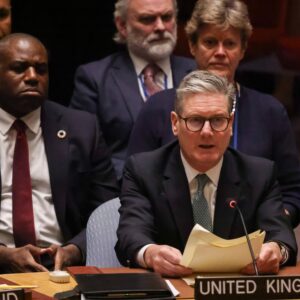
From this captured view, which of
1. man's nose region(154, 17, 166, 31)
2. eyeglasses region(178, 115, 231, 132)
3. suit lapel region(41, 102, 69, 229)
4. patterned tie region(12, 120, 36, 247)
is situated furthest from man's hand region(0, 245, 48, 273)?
man's nose region(154, 17, 166, 31)

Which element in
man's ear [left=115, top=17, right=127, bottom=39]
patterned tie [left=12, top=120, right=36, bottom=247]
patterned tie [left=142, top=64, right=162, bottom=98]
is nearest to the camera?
patterned tie [left=12, top=120, right=36, bottom=247]

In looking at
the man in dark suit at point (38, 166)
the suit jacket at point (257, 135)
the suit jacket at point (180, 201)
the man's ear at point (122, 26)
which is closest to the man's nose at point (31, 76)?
the man in dark suit at point (38, 166)

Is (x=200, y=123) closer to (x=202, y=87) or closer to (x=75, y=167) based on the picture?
(x=202, y=87)

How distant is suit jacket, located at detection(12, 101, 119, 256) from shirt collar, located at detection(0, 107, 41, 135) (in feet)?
0.10

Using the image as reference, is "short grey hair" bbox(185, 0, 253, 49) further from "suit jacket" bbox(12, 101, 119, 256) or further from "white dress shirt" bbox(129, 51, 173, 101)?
"suit jacket" bbox(12, 101, 119, 256)

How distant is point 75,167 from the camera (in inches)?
182

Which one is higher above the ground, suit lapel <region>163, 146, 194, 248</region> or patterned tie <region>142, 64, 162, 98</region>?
patterned tie <region>142, 64, 162, 98</region>

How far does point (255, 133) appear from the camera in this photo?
15.4ft

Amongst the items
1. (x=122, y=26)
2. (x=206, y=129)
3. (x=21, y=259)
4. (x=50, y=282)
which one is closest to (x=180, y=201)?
(x=206, y=129)

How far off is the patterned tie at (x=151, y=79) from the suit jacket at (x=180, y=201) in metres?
1.25

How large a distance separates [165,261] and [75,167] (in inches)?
46.7

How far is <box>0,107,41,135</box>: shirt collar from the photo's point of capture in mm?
4531

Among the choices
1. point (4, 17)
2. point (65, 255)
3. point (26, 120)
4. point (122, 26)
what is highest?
point (4, 17)

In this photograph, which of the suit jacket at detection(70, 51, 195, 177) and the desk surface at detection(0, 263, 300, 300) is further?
the suit jacket at detection(70, 51, 195, 177)
